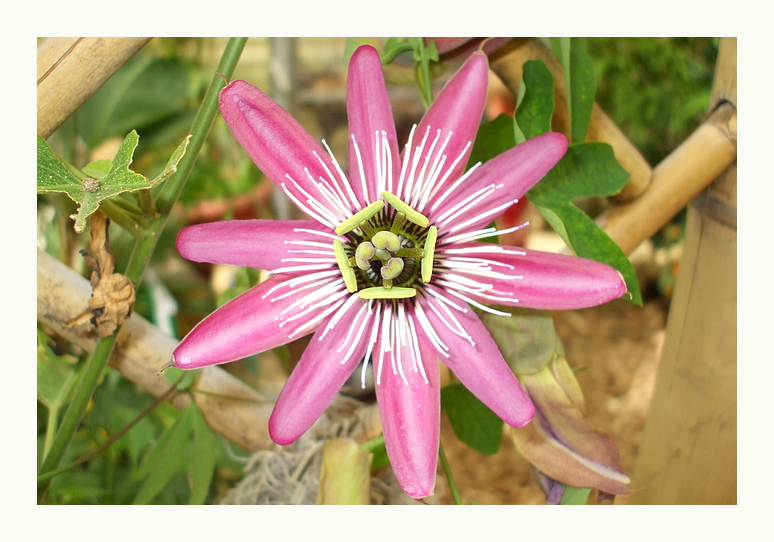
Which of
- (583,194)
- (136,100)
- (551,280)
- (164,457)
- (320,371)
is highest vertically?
(136,100)

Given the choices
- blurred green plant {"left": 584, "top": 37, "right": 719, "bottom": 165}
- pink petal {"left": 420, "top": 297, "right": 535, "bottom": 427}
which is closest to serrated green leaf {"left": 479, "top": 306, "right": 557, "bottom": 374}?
pink petal {"left": 420, "top": 297, "right": 535, "bottom": 427}

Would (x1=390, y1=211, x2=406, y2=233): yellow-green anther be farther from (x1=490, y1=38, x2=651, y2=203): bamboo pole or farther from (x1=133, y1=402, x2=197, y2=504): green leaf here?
(x1=133, y1=402, x2=197, y2=504): green leaf

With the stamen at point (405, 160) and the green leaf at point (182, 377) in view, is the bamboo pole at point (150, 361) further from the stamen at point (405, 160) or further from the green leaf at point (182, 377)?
the stamen at point (405, 160)

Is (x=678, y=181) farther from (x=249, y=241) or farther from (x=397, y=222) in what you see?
(x=249, y=241)

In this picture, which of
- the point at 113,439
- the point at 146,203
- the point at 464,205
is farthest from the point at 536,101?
the point at 113,439
